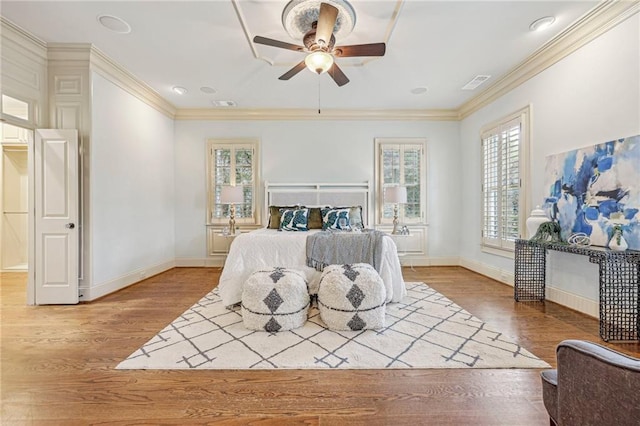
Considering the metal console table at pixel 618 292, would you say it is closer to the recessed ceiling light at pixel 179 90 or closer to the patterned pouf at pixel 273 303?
the patterned pouf at pixel 273 303

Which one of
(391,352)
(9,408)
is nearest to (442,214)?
(391,352)

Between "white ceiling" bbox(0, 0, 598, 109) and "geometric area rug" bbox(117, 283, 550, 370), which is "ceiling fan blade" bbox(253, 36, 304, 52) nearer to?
"white ceiling" bbox(0, 0, 598, 109)

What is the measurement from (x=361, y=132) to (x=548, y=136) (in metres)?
3.10

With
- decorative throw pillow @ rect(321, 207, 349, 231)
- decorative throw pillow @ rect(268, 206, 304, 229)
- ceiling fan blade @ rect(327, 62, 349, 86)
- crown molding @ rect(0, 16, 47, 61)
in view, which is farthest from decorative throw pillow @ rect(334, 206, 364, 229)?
crown molding @ rect(0, 16, 47, 61)

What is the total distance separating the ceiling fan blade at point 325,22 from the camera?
2330 mm

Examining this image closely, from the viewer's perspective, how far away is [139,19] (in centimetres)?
299

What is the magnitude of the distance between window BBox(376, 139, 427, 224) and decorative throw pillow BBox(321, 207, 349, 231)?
1313 millimetres

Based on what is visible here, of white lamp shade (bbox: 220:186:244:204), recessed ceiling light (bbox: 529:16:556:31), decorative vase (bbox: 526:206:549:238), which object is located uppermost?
recessed ceiling light (bbox: 529:16:556:31)

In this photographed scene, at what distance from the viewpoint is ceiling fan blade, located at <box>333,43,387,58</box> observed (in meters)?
2.74

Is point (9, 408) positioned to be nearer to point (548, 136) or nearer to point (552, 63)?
point (548, 136)

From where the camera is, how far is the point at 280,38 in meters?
3.35

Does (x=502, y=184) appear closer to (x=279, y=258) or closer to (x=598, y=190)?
(x=598, y=190)

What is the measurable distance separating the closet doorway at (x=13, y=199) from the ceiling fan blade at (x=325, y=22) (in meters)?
6.02

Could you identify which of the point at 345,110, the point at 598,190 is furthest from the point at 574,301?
the point at 345,110
